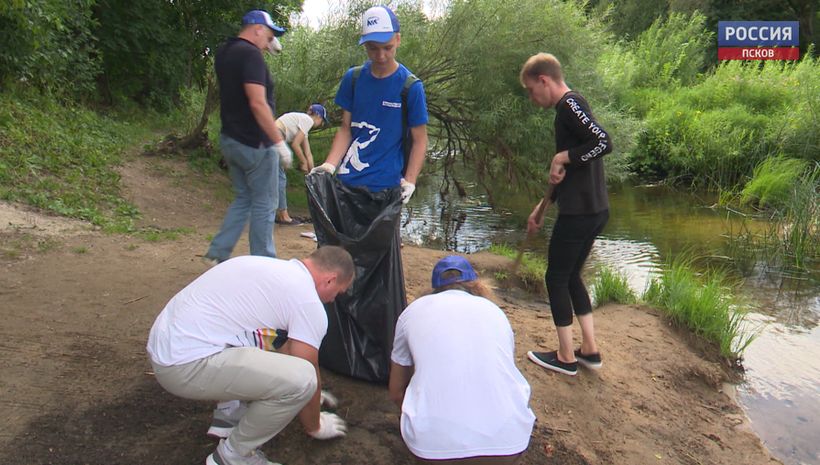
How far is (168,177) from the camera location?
9102 mm

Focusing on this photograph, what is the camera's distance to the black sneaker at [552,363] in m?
3.75

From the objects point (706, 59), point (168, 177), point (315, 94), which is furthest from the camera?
point (706, 59)

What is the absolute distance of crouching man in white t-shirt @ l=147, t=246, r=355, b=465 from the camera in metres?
2.29

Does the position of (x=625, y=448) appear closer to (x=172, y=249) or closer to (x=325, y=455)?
(x=325, y=455)

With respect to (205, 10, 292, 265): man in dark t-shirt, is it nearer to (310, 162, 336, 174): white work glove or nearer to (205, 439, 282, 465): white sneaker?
(310, 162, 336, 174): white work glove

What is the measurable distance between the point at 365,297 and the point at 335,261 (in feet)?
2.75

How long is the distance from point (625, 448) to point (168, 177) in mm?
7697

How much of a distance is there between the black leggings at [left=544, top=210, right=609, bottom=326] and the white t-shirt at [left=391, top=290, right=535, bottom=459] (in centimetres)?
130

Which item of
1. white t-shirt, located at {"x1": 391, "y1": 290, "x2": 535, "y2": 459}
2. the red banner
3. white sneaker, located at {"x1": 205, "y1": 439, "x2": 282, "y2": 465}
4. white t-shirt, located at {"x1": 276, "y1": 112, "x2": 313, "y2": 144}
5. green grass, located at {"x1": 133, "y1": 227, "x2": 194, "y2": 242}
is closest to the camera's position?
white t-shirt, located at {"x1": 391, "y1": 290, "x2": 535, "y2": 459}

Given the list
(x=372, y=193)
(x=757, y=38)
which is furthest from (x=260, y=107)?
(x=757, y=38)

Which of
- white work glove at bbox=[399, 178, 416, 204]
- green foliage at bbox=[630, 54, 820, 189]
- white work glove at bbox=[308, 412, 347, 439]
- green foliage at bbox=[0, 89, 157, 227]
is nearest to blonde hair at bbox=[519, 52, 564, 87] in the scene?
white work glove at bbox=[399, 178, 416, 204]

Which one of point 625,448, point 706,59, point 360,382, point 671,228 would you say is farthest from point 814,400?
point 706,59

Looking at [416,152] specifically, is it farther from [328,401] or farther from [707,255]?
[707,255]

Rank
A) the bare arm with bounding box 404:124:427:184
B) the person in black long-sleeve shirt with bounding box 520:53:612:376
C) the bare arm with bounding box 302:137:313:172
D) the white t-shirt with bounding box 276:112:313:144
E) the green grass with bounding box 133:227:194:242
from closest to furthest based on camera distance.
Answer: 1. the person in black long-sleeve shirt with bounding box 520:53:612:376
2. the bare arm with bounding box 404:124:427:184
3. the green grass with bounding box 133:227:194:242
4. the white t-shirt with bounding box 276:112:313:144
5. the bare arm with bounding box 302:137:313:172
